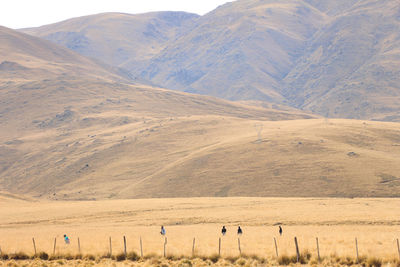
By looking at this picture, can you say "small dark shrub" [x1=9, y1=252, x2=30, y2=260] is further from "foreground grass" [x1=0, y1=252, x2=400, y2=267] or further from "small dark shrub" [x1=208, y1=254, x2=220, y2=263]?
"small dark shrub" [x1=208, y1=254, x2=220, y2=263]

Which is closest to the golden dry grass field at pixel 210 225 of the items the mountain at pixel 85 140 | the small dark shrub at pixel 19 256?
the small dark shrub at pixel 19 256

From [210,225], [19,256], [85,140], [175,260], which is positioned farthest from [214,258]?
[85,140]

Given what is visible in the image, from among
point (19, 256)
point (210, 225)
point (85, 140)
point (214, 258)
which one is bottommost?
point (210, 225)

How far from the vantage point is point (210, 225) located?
45.8m

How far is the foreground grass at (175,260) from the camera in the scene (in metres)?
Result: 21.4

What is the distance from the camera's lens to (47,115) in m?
182

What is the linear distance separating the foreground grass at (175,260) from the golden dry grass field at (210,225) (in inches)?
18.3

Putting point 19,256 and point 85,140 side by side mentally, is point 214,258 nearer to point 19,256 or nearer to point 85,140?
point 19,256

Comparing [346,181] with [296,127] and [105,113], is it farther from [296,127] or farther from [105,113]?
[105,113]

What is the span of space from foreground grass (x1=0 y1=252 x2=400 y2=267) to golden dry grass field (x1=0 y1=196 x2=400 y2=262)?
0.46m

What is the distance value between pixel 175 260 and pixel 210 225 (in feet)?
74.7

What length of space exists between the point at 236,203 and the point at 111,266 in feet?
137

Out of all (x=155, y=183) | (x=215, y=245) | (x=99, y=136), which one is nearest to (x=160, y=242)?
(x=215, y=245)

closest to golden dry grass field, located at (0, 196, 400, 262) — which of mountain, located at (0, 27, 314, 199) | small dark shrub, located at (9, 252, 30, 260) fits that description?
small dark shrub, located at (9, 252, 30, 260)
